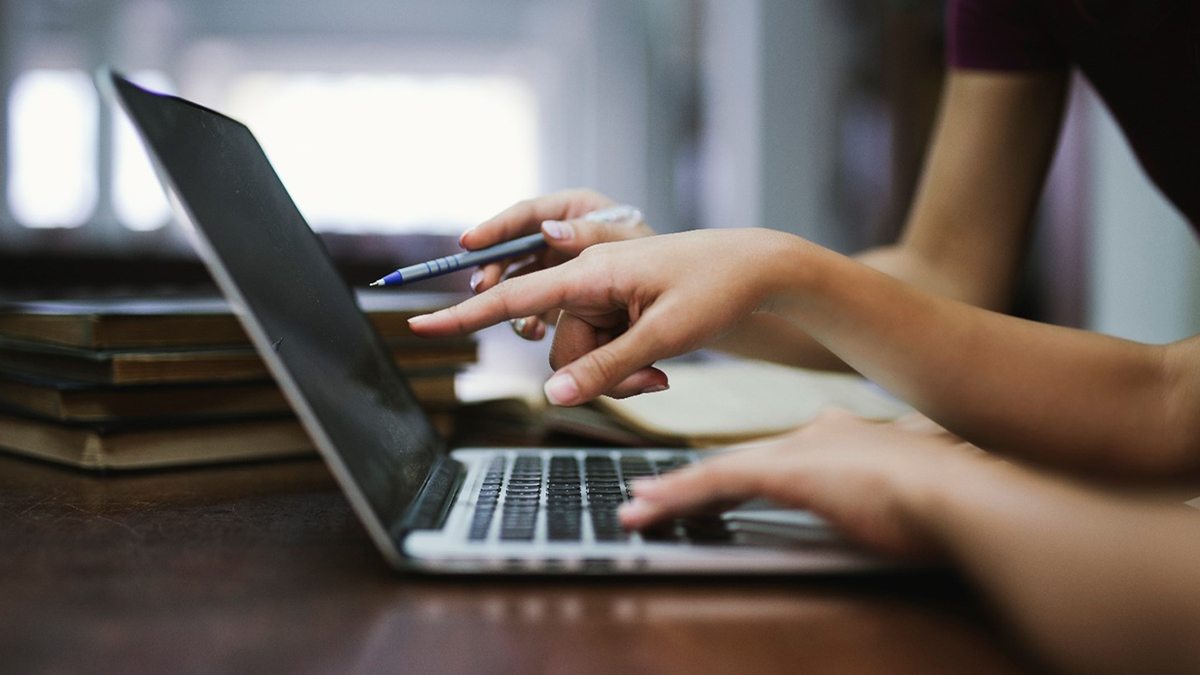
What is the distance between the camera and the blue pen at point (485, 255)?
1.54ft

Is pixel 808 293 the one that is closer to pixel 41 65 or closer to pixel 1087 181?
pixel 1087 181

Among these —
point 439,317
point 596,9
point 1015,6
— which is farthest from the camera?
point 596,9

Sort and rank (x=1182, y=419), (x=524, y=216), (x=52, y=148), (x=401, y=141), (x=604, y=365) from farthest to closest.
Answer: (x=401, y=141)
(x=52, y=148)
(x=524, y=216)
(x=1182, y=419)
(x=604, y=365)

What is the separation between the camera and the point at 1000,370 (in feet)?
1.45

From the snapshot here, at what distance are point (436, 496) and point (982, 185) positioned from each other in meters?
0.70

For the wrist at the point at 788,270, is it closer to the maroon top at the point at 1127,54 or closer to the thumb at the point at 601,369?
the thumb at the point at 601,369

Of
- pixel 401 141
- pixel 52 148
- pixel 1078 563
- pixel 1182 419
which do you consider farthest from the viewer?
pixel 401 141

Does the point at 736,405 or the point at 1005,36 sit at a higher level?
the point at 1005,36

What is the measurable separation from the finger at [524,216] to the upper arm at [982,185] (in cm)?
37

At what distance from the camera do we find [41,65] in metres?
5.30

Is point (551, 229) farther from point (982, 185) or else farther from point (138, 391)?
point (982, 185)

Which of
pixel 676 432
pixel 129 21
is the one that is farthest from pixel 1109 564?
pixel 129 21

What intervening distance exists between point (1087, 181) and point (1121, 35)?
1.16 meters

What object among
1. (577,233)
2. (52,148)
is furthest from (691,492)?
(52,148)
